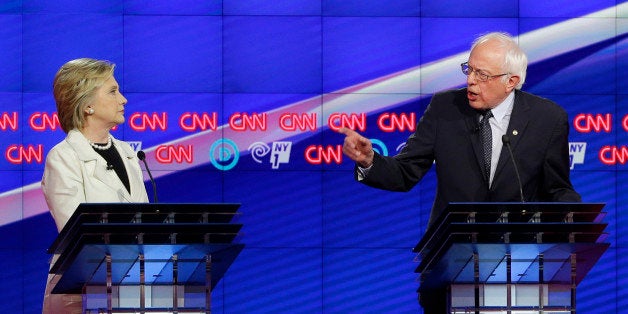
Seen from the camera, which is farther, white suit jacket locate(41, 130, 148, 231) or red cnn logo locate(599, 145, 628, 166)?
red cnn logo locate(599, 145, 628, 166)

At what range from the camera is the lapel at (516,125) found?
15.5ft

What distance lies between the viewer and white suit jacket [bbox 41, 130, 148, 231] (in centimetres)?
488

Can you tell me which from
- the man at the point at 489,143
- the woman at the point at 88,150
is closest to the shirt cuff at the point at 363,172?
the man at the point at 489,143

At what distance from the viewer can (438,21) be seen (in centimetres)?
805

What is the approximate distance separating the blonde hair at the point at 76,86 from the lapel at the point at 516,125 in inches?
62.6

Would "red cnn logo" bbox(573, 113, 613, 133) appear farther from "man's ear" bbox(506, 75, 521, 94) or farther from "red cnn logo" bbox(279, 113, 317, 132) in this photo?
"man's ear" bbox(506, 75, 521, 94)

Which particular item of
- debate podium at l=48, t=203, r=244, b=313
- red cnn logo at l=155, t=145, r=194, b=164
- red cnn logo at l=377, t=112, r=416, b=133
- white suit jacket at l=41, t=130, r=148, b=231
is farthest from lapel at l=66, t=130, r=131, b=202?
red cnn logo at l=377, t=112, r=416, b=133

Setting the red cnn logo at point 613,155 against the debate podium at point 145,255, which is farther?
the red cnn logo at point 613,155

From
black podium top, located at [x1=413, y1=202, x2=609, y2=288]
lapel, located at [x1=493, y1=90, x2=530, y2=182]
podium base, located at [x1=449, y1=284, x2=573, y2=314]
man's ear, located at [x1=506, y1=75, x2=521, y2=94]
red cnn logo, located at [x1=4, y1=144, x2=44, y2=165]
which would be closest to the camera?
black podium top, located at [x1=413, y1=202, x2=609, y2=288]

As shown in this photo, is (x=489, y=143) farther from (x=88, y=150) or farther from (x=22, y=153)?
(x=22, y=153)

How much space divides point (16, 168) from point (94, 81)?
117 inches

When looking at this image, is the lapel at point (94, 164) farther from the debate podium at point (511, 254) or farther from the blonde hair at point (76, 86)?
the debate podium at point (511, 254)

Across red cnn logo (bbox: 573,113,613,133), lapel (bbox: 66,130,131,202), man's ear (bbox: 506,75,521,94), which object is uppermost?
red cnn logo (bbox: 573,113,613,133)

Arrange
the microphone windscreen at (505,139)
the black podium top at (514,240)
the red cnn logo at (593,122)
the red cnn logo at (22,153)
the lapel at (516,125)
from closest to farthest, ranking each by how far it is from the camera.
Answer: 1. the black podium top at (514,240)
2. the microphone windscreen at (505,139)
3. the lapel at (516,125)
4. the red cnn logo at (22,153)
5. the red cnn logo at (593,122)
